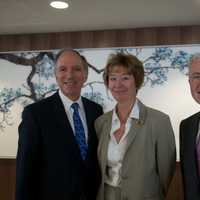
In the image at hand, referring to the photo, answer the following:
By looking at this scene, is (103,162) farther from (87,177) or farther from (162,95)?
(162,95)

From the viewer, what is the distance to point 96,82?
15.2 ft

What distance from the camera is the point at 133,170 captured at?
82.7 inches

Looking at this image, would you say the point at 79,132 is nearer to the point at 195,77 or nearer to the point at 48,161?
the point at 48,161

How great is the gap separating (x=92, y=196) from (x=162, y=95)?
7.99ft

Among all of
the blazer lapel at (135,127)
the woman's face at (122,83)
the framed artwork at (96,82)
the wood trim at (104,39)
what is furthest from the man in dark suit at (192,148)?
the wood trim at (104,39)

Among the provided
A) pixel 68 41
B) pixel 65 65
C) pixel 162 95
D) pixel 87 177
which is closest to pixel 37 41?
pixel 68 41

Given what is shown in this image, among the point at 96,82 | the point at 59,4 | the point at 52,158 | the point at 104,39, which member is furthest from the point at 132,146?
the point at 104,39

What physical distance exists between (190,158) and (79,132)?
68 centimetres

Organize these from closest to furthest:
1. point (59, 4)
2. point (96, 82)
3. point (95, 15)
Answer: point (59, 4), point (95, 15), point (96, 82)

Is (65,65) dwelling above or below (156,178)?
above

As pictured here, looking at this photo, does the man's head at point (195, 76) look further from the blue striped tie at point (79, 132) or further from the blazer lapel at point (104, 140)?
the blue striped tie at point (79, 132)

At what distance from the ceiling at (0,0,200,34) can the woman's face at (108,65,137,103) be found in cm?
164

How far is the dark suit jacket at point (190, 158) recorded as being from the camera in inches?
78.7

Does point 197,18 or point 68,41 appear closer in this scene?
point 197,18
